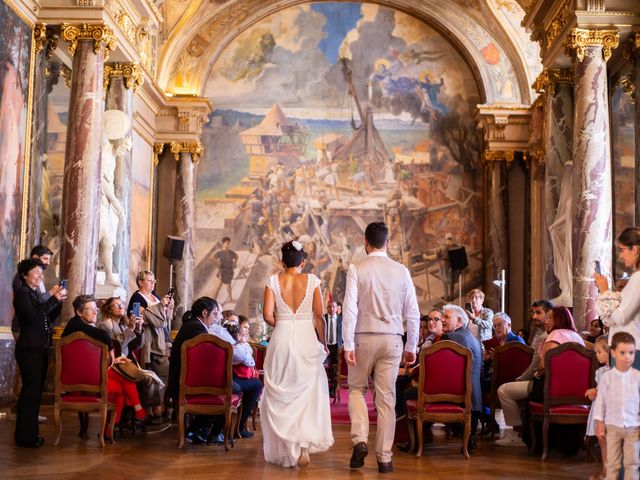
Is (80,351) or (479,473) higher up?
(80,351)

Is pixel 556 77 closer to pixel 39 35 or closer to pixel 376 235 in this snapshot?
pixel 376 235

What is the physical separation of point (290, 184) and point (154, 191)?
10.9ft

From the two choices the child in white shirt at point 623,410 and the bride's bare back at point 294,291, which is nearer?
the child in white shirt at point 623,410

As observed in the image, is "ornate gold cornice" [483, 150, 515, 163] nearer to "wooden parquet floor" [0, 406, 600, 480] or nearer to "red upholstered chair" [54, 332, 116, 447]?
"wooden parquet floor" [0, 406, 600, 480]

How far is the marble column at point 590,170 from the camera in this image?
1213 centimetres

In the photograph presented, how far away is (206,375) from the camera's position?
8.78 m

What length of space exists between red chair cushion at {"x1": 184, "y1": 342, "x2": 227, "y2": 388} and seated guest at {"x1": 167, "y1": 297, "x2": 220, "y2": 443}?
0.46 m

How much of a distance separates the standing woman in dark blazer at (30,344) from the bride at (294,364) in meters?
2.20

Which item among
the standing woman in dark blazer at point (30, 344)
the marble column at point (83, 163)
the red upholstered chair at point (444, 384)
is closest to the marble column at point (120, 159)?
the marble column at point (83, 163)

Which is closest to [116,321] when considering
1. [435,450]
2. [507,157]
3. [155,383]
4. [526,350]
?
[155,383]

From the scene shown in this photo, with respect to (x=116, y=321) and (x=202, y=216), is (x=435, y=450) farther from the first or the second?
(x=202, y=216)

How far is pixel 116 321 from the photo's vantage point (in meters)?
10.4

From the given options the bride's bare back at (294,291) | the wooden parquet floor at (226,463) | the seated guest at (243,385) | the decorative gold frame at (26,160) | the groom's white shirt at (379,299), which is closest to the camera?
the wooden parquet floor at (226,463)

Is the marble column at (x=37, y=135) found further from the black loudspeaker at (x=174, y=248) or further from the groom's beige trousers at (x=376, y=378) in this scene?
the black loudspeaker at (x=174, y=248)
